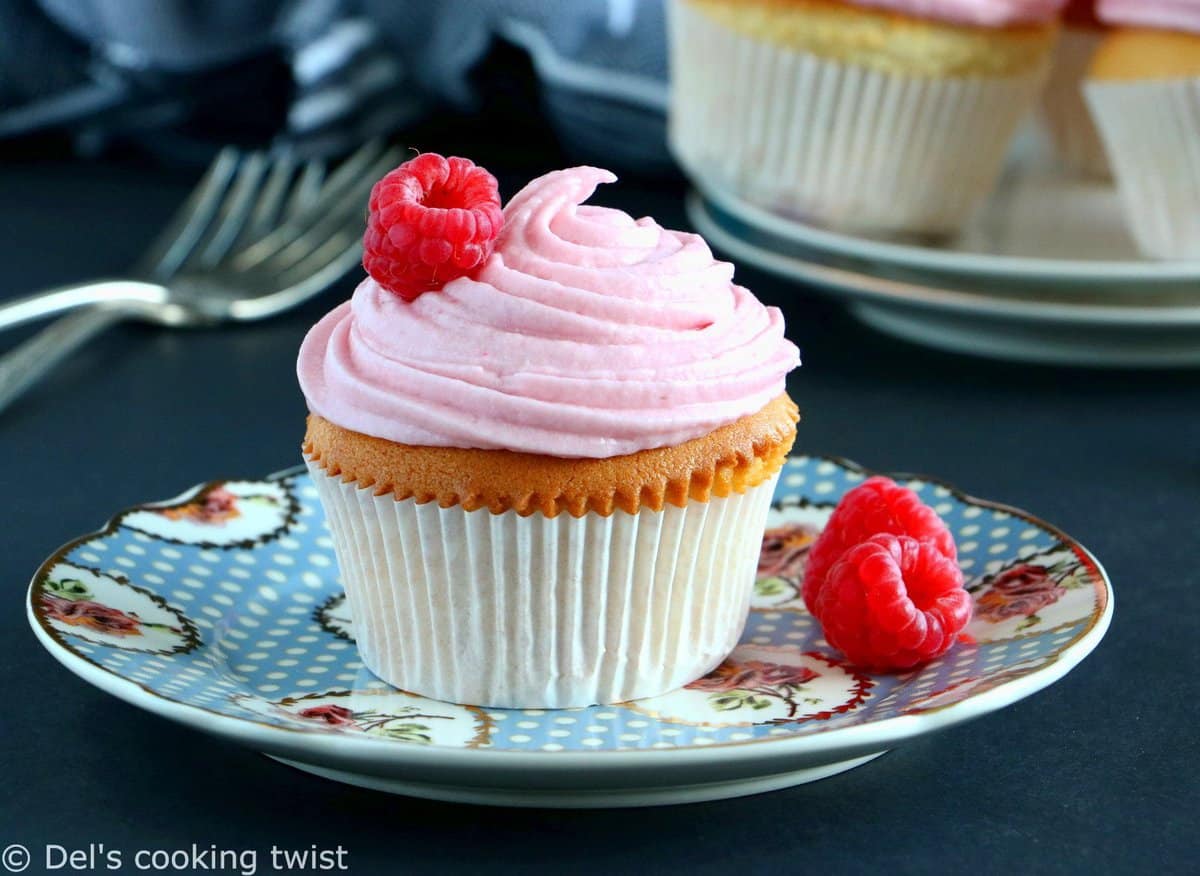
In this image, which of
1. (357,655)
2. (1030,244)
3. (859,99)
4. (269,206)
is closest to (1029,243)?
(1030,244)

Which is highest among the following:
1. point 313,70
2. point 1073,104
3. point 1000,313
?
point 1073,104

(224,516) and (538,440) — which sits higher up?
(538,440)

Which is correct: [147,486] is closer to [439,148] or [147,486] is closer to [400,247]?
[400,247]

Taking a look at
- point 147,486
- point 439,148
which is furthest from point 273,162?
point 147,486

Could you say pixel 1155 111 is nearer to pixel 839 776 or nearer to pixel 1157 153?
pixel 1157 153

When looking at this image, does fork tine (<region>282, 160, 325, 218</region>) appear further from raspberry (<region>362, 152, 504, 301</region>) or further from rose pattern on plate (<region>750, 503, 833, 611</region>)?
raspberry (<region>362, 152, 504, 301</region>)

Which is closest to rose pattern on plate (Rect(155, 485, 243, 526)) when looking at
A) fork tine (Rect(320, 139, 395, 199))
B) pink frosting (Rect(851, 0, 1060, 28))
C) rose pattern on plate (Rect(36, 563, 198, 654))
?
rose pattern on plate (Rect(36, 563, 198, 654))
